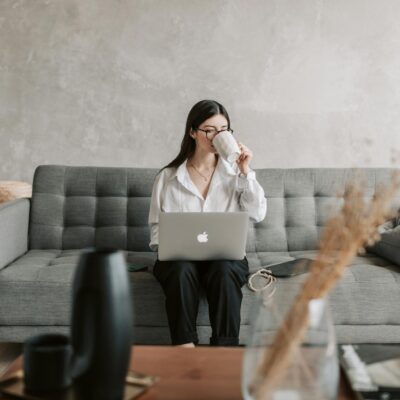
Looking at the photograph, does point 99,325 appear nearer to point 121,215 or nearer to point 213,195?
point 213,195

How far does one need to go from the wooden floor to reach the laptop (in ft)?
2.66

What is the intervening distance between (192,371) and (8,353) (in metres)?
1.53

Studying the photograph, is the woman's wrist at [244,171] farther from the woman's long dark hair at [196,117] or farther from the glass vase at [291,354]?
the glass vase at [291,354]

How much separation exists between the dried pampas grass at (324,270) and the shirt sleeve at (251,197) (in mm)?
1506

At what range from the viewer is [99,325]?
879mm

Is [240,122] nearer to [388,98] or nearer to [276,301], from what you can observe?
[388,98]

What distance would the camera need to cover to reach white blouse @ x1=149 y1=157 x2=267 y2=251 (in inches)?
94.0

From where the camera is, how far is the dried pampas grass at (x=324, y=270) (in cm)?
83

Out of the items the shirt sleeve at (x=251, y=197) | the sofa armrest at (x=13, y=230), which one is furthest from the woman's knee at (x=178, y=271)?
the sofa armrest at (x=13, y=230)

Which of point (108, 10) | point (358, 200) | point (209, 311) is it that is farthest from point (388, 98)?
point (358, 200)

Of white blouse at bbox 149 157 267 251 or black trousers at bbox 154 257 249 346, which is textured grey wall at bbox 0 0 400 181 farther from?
black trousers at bbox 154 257 249 346

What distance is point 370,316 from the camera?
6.75 feet

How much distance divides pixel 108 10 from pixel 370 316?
2.44 metres

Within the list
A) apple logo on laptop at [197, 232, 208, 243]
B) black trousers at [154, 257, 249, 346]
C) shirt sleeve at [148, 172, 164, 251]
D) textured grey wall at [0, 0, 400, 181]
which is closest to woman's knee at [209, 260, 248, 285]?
black trousers at [154, 257, 249, 346]
